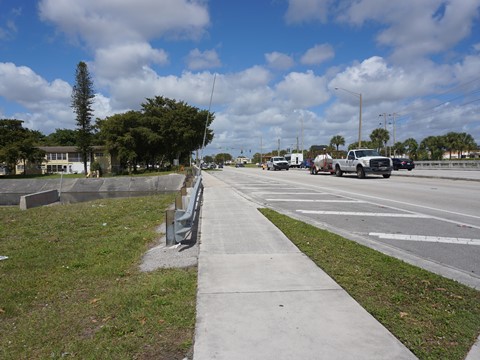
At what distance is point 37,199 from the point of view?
20250 mm

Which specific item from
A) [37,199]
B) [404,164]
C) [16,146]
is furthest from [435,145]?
[37,199]

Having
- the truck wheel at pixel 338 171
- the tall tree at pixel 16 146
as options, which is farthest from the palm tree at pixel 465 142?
the tall tree at pixel 16 146

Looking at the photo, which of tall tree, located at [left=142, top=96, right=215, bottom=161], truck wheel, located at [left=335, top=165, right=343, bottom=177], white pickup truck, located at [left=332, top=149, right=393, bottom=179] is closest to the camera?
white pickup truck, located at [left=332, top=149, right=393, bottom=179]

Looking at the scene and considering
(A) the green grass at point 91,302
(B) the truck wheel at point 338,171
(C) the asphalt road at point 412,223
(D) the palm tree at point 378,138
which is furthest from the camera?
(D) the palm tree at point 378,138

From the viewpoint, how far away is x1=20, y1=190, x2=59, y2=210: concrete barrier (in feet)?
60.6

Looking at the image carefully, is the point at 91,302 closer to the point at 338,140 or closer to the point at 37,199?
the point at 37,199

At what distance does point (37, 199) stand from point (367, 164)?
21.4 metres

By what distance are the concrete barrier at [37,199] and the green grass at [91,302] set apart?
413 inches

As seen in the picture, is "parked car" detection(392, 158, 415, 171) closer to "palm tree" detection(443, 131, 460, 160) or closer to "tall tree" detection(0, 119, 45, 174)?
"tall tree" detection(0, 119, 45, 174)

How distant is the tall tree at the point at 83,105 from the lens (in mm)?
73625

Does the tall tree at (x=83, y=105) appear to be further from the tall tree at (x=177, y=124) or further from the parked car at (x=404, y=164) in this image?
the parked car at (x=404, y=164)

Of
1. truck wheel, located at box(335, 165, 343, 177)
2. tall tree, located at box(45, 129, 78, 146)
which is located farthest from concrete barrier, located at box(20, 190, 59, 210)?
tall tree, located at box(45, 129, 78, 146)

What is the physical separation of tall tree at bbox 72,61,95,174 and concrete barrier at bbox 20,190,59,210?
175ft

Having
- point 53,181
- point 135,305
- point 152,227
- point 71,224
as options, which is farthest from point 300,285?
point 53,181
